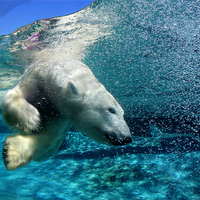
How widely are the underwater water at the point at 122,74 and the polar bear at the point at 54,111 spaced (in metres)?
1.88

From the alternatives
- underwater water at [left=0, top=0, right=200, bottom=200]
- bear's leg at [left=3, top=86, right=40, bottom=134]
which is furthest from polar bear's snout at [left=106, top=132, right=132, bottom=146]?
underwater water at [left=0, top=0, right=200, bottom=200]

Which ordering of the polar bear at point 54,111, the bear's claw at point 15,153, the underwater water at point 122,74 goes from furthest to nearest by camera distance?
1. the underwater water at point 122,74
2. the polar bear at point 54,111
3. the bear's claw at point 15,153

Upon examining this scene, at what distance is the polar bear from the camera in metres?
1.66

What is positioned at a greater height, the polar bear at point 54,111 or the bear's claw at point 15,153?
the polar bear at point 54,111

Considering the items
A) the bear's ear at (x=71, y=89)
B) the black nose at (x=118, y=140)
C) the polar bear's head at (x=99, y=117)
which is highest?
the bear's ear at (x=71, y=89)

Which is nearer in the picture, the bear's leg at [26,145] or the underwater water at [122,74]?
the bear's leg at [26,145]

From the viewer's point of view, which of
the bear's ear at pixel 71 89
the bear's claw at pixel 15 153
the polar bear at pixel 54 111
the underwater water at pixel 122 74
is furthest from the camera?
the underwater water at pixel 122 74

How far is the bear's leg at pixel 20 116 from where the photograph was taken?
1744 mm

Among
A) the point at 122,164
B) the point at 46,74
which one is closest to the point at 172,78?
the point at 122,164

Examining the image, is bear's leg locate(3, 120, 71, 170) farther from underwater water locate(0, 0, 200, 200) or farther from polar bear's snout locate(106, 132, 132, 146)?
underwater water locate(0, 0, 200, 200)

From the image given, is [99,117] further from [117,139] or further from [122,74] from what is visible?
[122,74]

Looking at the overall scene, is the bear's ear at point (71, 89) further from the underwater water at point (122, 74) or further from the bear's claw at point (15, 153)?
the underwater water at point (122, 74)

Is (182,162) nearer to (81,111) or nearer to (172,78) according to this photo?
(172,78)

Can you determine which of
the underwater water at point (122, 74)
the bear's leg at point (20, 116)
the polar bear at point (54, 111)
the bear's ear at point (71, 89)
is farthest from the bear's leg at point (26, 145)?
the underwater water at point (122, 74)
